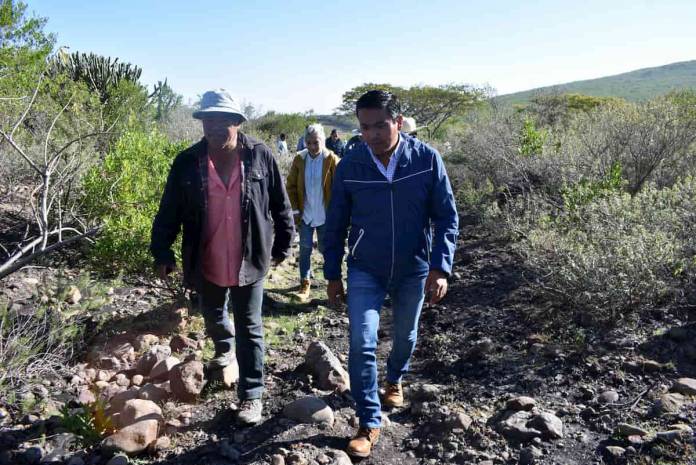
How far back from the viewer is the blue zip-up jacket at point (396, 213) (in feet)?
9.08

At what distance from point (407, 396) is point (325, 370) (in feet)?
1.78

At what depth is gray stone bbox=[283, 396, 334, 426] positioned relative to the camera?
3.02m

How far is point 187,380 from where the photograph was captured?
327 centimetres

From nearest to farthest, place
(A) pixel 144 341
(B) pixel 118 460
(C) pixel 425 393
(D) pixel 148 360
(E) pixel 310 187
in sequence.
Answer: (B) pixel 118 460
(C) pixel 425 393
(D) pixel 148 360
(A) pixel 144 341
(E) pixel 310 187

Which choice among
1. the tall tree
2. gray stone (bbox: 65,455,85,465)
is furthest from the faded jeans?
the tall tree

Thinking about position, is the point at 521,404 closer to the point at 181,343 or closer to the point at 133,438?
the point at 133,438

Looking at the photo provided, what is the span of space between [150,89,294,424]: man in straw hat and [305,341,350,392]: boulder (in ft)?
1.72

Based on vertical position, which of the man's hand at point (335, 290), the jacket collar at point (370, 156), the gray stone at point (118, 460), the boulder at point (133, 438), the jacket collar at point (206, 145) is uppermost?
the jacket collar at point (206, 145)

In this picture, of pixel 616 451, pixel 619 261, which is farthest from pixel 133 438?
pixel 619 261

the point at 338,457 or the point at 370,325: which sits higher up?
the point at 370,325

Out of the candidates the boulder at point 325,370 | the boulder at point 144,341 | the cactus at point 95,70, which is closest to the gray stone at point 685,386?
the boulder at point 325,370

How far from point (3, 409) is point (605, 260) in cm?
414

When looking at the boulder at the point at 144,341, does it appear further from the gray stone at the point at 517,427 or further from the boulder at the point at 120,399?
the gray stone at the point at 517,427

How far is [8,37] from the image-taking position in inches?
304
